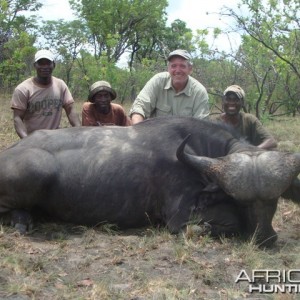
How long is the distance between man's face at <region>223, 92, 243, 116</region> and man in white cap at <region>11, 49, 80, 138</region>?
2216 mm

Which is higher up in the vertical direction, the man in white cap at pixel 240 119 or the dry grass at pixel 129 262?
the man in white cap at pixel 240 119

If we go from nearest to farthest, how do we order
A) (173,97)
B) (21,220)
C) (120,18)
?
1. (21,220)
2. (173,97)
3. (120,18)

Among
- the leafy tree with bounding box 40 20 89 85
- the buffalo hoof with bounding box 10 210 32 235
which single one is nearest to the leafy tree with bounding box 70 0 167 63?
the leafy tree with bounding box 40 20 89 85

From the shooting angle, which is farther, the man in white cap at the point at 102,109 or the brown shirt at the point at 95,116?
the brown shirt at the point at 95,116

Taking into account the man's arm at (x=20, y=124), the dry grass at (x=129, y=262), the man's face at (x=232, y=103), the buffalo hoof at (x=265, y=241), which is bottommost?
the dry grass at (x=129, y=262)

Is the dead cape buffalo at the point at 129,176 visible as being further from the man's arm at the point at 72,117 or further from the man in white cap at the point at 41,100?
the man's arm at the point at 72,117

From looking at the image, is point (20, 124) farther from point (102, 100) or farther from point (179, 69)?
point (179, 69)

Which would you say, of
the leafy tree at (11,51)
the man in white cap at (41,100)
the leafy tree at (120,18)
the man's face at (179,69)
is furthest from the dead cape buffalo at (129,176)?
the leafy tree at (120,18)

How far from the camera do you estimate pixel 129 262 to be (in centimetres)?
424

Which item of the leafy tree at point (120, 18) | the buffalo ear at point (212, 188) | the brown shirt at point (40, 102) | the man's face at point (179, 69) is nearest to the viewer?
the buffalo ear at point (212, 188)

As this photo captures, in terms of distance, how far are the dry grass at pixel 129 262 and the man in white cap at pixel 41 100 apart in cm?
240

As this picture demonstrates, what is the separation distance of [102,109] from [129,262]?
3.69 metres

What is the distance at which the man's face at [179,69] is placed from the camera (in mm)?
6965

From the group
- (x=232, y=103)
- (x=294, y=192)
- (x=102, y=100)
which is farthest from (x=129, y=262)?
(x=102, y=100)
